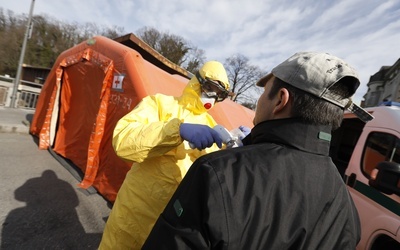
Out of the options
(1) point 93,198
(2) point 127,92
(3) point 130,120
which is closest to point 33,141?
(1) point 93,198

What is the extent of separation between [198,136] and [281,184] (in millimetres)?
717

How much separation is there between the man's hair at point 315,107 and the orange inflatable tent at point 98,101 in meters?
3.34

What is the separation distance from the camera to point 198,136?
1438 mm

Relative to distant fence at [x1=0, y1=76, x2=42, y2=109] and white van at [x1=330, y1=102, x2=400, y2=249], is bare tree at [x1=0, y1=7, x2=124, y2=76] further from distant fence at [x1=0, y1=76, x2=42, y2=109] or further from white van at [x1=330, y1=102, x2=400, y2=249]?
white van at [x1=330, y1=102, x2=400, y2=249]

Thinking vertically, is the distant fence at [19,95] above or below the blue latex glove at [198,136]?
below

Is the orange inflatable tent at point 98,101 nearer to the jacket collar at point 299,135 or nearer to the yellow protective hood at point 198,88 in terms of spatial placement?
the yellow protective hood at point 198,88

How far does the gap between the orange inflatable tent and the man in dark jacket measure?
10.9 ft

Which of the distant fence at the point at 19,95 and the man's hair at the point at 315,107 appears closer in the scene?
the man's hair at the point at 315,107

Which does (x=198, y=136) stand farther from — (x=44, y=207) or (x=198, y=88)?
(x=44, y=207)

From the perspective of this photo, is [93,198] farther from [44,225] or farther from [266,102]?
[266,102]

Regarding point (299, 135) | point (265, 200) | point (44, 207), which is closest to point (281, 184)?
point (265, 200)

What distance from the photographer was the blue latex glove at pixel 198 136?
143cm

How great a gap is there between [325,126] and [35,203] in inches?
168

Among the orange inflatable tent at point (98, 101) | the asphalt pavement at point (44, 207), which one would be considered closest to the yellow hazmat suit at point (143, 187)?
the asphalt pavement at point (44, 207)
